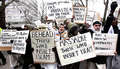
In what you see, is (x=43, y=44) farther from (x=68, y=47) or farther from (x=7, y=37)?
(x=7, y=37)

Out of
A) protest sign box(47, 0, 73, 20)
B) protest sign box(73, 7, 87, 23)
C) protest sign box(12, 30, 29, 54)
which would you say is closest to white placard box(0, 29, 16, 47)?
protest sign box(12, 30, 29, 54)

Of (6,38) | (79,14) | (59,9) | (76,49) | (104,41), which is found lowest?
(76,49)

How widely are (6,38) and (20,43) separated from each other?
0.45m

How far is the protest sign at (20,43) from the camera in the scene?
4.36 m

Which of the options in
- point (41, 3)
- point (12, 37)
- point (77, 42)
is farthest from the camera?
point (41, 3)

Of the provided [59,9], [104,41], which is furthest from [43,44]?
[104,41]

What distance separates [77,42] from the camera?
4.25 m

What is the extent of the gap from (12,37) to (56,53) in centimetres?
121

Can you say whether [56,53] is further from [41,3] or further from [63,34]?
[41,3]

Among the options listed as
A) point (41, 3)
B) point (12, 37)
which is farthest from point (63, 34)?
point (41, 3)

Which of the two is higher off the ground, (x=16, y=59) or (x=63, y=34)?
(x=63, y=34)

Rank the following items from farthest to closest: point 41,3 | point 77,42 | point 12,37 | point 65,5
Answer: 1. point 41,3
2. point 65,5
3. point 12,37
4. point 77,42

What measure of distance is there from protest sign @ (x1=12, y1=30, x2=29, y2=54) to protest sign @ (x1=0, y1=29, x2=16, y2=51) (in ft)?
0.47

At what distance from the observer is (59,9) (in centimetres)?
504
